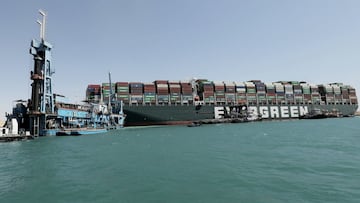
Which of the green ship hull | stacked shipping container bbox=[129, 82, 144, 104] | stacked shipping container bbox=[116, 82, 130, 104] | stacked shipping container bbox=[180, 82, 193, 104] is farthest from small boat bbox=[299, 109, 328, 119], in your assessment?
stacked shipping container bbox=[116, 82, 130, 104]

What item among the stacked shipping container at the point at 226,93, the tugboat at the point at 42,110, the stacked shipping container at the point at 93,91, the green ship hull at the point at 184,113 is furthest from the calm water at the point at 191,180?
the stacked shipping container at the point at 93,91

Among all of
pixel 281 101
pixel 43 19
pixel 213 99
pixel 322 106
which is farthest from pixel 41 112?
pixel 322 106

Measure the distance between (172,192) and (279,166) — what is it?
9620 millimetres

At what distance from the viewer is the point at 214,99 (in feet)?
352

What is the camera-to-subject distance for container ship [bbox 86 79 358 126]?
3519 inches

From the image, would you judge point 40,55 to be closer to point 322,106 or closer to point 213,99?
point 213,99

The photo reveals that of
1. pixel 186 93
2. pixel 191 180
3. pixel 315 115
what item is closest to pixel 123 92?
pixel 186 93

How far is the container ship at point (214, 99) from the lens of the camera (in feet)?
293

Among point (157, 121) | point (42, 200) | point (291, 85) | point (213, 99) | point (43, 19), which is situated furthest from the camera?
point (291, 85)

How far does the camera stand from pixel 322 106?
122 meters

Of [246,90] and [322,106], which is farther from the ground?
[246,90]

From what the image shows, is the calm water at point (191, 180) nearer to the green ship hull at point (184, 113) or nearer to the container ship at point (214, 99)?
the container ship at point (214, 99)

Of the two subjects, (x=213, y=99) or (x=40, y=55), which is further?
(x=213, y=99)

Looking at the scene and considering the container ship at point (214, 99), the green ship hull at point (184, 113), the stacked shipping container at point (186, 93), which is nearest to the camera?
the green ship hull at point (184, 113)
